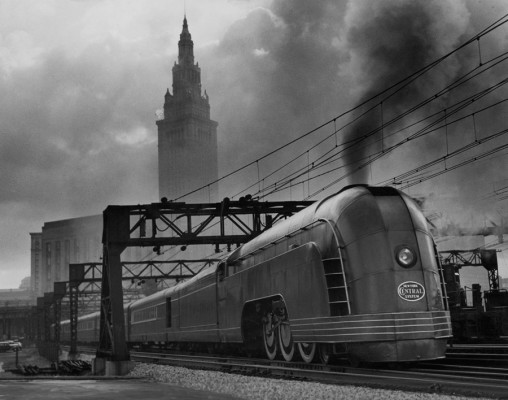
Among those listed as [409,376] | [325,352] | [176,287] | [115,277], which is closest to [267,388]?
[325,352]

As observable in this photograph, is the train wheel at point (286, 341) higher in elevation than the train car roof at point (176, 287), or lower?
lower

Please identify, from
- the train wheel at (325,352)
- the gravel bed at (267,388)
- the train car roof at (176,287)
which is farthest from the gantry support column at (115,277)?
the train wheel at (325,352)

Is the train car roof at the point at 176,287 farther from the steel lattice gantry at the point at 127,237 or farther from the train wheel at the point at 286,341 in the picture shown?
the train wheel at the point at 286,341

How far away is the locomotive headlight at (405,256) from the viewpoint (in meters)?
13.4

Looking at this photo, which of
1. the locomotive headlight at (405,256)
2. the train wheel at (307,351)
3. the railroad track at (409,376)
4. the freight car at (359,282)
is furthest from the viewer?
the train wheel at (307,351)

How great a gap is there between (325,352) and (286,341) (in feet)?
8.31

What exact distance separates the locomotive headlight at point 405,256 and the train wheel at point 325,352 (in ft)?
7.76

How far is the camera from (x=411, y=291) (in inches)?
519

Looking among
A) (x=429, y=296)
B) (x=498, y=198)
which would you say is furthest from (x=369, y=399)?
(x=498, y=198)

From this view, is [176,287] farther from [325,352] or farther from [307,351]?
[325,352]

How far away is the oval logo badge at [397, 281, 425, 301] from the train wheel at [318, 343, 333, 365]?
6.84 feet

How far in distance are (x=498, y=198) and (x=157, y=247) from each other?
14.9 metres

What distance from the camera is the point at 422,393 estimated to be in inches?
405

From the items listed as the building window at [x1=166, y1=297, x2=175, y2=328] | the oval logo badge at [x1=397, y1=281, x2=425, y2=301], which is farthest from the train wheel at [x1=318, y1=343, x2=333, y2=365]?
the building window at [x1=166, y1=297, x2=175, y2=328]
